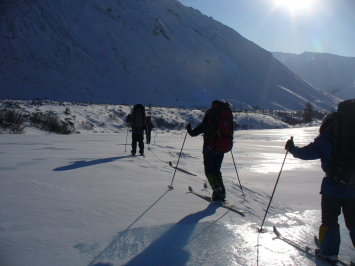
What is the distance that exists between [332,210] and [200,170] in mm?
4302

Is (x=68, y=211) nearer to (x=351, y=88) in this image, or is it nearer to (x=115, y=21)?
(x=115, y=21)

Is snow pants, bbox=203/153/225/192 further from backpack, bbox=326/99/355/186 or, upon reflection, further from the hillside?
the hillside

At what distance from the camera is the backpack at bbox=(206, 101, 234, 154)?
132 inches

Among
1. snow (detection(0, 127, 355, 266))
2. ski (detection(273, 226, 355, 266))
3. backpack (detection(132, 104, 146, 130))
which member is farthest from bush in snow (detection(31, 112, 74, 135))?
ski (detection(273, 226, 355, 266))

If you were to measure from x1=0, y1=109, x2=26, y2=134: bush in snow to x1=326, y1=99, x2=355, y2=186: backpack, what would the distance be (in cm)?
1338

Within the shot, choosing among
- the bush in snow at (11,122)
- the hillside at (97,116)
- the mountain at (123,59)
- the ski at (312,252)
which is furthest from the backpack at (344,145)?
the mountain at (123,59)

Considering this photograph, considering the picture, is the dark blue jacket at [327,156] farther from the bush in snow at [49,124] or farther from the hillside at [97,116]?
the bush in snow at [49,124]

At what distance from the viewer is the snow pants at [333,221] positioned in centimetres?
213

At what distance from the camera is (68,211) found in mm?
2529

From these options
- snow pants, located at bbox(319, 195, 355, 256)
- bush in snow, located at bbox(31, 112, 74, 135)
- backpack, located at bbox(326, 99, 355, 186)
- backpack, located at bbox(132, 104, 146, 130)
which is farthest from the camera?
bush in snow, located at bbox(31, 112, 74, 135)

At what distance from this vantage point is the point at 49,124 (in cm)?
1438

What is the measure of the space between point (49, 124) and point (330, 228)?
15.7 meters

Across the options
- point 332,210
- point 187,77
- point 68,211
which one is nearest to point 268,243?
point 332,210

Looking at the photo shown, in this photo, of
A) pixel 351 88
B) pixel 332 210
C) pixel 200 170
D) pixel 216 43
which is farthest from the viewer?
pixel 351 88
